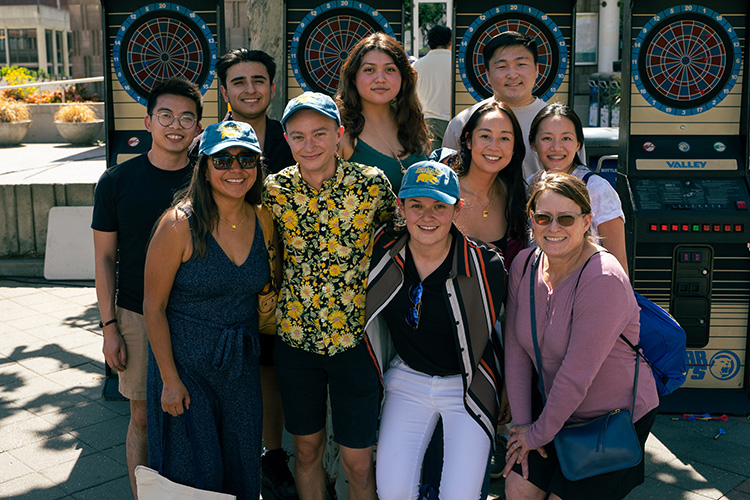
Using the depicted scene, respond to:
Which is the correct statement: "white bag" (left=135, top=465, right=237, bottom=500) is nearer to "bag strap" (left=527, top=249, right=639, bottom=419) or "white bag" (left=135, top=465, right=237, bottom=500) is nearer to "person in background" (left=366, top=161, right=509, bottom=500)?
"person in background" (left=366, top=161, right=509, bottom=500)

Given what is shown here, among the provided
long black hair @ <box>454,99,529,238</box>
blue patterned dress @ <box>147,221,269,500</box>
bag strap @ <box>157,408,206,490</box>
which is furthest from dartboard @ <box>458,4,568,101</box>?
bag strap @ <box>157,408,206,490</box>

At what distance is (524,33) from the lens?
4.59 metres

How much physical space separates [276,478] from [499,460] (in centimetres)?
122

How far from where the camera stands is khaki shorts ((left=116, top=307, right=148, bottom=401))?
3.44m

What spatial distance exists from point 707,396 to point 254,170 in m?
3.35

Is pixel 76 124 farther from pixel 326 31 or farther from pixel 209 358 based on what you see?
pixel 209 358

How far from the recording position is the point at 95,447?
4188 mm

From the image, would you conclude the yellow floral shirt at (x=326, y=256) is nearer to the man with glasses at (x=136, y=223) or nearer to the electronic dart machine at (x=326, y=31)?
the man with glasses at (x=136, y=223)

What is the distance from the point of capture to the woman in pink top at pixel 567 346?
8.80ft

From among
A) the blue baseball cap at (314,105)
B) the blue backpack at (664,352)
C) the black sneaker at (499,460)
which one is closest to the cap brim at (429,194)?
the blue baseball cap at (314,105)

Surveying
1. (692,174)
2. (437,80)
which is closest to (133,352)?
(692,174)

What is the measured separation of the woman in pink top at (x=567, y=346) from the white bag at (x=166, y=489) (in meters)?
1.18

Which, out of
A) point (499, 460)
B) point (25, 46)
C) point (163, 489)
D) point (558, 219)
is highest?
point (25, 46)

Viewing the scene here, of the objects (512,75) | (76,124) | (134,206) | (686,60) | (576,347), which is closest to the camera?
(576,347)
